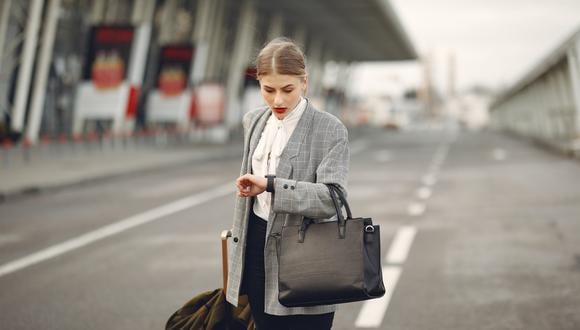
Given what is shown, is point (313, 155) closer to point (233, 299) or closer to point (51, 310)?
point (233, 299)

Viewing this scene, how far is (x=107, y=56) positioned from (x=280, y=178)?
24.7 metres

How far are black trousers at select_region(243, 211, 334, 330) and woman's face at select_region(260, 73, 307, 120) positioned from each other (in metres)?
0.46

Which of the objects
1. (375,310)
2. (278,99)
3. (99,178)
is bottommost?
(99,178)

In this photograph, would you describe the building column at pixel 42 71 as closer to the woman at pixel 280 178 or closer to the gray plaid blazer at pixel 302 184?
the woman at pixel 280 178

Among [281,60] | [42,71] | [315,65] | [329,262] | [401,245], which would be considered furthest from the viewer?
[315,65]

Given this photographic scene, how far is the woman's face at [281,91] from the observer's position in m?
3.23

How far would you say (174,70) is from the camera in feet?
108

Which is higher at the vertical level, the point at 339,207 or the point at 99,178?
the point at 339,207

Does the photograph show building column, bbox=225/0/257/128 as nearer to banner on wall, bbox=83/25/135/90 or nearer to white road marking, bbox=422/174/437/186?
banner on wall, bbox=83/25/135/90

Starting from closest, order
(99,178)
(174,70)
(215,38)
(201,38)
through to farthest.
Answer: (99,178) → (174,70) → (201,38) → (215,38)

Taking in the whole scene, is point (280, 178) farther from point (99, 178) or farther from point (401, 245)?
point (99, 178)

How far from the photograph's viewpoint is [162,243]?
9.91 metres

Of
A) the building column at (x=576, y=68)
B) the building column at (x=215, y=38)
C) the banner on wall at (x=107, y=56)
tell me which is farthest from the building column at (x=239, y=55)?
the building column at (x=576, y=68)

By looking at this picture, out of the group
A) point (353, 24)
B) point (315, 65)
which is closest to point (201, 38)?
point (353, 24)
